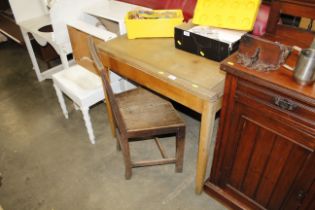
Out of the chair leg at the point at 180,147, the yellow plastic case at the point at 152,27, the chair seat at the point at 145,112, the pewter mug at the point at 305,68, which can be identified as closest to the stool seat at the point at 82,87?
the chair seat at the point at 145,112

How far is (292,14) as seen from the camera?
1.15 meters

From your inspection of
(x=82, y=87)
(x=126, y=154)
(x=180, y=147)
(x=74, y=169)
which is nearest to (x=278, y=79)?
(x=180, y=147)

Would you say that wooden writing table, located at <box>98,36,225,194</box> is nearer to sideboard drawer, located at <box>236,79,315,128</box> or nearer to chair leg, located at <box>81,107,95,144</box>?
sideboard drawer, located at <box>236,79,315,128</box>

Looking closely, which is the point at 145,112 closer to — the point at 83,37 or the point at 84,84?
the point at 84,84

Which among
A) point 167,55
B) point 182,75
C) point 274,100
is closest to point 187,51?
point 167,55

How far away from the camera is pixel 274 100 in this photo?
986 mm

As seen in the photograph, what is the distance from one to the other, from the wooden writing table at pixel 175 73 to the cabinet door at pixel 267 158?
12cm

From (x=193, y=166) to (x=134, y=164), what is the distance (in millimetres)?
436

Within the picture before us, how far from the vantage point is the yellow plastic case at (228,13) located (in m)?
1.31

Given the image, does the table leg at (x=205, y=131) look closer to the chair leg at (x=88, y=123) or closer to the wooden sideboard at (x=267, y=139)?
the wooden sideboard at (x=267, y=139)

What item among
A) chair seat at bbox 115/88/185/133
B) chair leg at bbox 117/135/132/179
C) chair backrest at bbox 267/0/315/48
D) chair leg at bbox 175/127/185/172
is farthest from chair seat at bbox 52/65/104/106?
chair backrest at bbox 267/0/315/48

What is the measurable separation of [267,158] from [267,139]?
4.2 inches

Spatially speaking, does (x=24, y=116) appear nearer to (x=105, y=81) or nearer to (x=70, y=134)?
(x=70, y=134)

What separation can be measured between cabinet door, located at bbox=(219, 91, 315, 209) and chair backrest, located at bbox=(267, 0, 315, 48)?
1.31 ft
